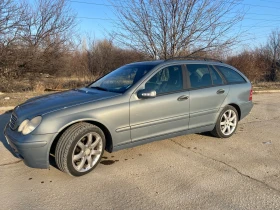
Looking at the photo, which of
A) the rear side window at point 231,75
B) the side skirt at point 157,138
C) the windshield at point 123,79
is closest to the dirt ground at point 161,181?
the side skirt at point 157,138

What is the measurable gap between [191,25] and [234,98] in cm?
774

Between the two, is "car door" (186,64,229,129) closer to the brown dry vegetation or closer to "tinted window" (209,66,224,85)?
"tinted window" (209,66,224,85)

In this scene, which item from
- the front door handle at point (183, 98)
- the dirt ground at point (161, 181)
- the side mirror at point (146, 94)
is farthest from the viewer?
the front door handle at point (183, 98)

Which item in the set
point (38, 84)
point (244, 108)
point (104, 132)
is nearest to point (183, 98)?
point (104, 132)

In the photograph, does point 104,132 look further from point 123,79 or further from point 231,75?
point 231,75

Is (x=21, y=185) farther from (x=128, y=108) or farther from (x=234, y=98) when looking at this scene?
(x=234, y=98)

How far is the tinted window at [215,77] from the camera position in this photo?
4.95 meters

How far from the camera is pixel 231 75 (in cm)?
532

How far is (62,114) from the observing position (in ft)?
10.9

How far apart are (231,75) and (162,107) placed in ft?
6.92

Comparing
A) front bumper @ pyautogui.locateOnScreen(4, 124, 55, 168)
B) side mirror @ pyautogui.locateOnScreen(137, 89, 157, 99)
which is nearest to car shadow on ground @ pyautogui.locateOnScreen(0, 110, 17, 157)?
front bumper @ pyautogui.locateOnScreen(4, 124, 55, 168)

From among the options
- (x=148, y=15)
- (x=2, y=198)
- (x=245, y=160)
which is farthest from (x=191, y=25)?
(x=2, y=198)

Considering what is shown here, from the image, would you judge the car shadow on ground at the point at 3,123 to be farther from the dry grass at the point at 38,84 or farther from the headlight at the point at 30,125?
the dry grass at the point at 38,84

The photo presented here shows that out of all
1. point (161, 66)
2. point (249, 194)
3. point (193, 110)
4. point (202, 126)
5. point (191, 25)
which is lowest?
point (249, 194)
